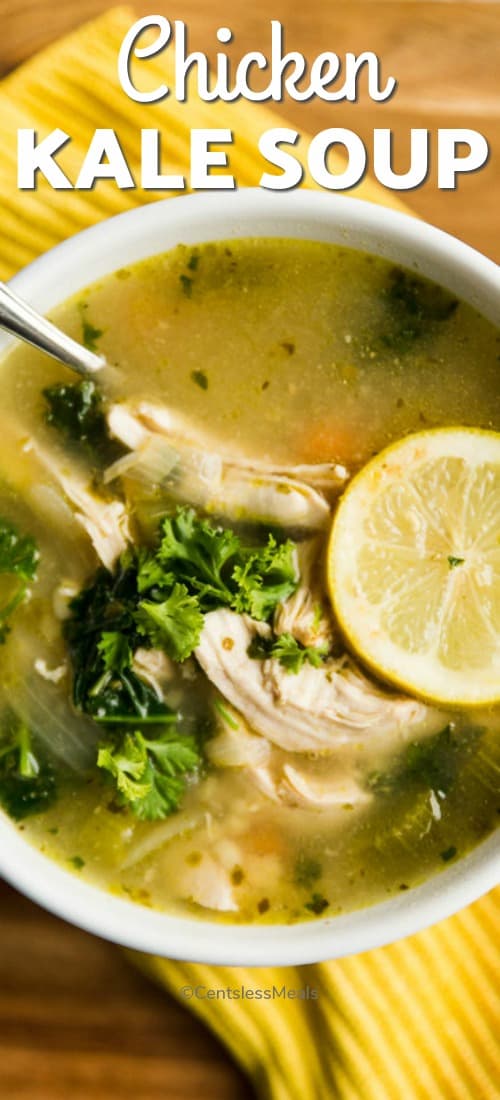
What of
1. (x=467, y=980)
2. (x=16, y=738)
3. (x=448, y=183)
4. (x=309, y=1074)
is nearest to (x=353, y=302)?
(x=448, y=183)

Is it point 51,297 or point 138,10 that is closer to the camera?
point 51,297

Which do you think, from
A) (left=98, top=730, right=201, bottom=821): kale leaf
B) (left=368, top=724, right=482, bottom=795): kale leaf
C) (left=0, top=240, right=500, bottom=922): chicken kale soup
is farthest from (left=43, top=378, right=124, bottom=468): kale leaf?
(left=368, top=724, right=482, bottom=795): kale leaf

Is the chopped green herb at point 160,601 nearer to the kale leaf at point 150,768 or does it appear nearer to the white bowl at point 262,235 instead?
the kale leaf at point 150,768

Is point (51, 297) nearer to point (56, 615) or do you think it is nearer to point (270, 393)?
point (270, 393)

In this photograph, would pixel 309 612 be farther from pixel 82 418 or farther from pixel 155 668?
pixel 82 418

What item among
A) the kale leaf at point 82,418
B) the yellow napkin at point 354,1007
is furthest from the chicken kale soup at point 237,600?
the yellow napkin at point 354,1007

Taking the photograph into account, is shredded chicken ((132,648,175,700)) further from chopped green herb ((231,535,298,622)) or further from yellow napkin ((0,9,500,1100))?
yellow napkin ((0,9,500,1100))

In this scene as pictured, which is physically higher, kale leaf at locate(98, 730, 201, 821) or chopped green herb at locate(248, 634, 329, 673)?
chopped green herb at locate(248, 634, 329, 673)
